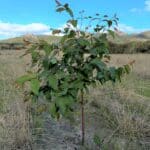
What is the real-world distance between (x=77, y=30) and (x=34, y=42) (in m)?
0.59

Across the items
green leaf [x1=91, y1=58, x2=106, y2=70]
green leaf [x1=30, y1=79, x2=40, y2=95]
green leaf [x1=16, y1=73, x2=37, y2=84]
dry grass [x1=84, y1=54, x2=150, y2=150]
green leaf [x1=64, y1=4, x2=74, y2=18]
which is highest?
green leaf [x1=64, y1=4, x2=74, y2=18]

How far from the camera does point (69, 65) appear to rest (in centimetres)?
542

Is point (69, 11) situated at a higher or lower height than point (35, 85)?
higher

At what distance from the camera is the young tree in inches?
199

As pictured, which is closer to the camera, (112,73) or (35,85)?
(35,85)

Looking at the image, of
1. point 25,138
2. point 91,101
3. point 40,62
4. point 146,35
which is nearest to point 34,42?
point 40,62

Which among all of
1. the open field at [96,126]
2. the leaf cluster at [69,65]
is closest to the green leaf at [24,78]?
the leaf cluster at [69,65]

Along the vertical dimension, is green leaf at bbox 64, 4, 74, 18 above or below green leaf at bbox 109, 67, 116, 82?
above

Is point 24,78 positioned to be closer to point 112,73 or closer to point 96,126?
point 112,73

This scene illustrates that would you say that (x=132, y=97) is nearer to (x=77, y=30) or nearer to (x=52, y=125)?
(x=52, y=125)

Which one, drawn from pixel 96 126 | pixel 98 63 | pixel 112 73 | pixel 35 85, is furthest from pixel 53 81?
pixel 96 126

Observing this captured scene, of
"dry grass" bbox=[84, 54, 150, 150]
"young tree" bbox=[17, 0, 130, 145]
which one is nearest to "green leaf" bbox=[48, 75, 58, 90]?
"young tree" bbox=[17, 0, 130, 145]

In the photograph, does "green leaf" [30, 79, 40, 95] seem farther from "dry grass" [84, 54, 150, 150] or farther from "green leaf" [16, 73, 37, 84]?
"dry grass" [84, 54, 150, 150]

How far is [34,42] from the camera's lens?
5207mm
